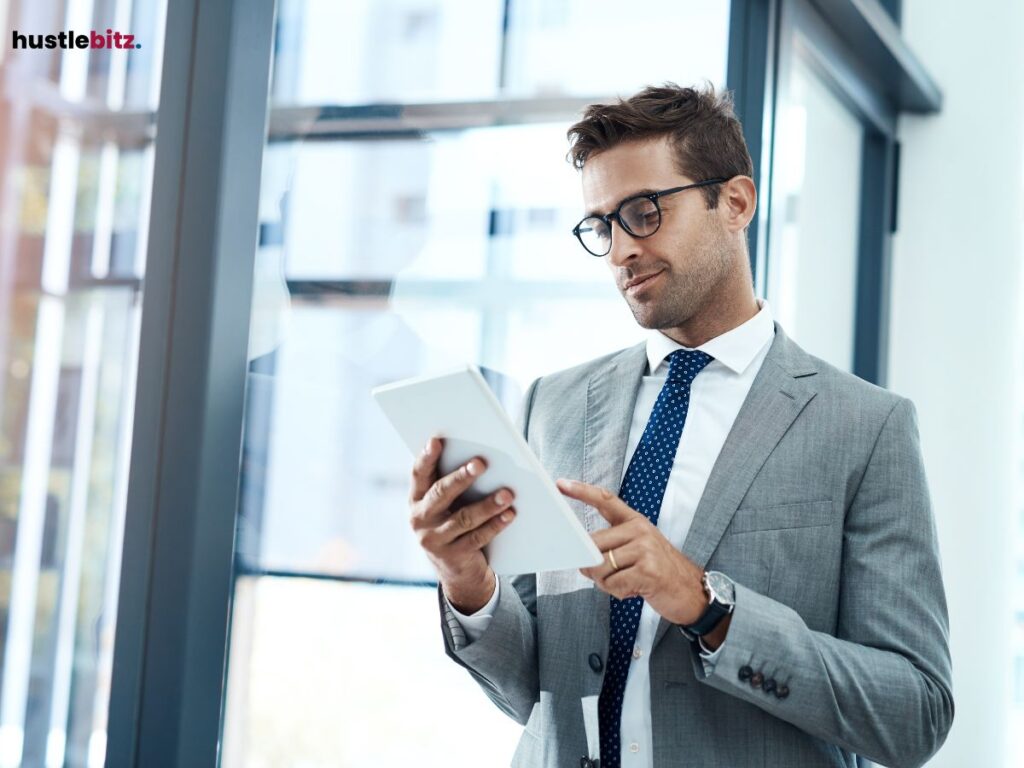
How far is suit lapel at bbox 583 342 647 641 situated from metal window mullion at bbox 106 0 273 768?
489 mm

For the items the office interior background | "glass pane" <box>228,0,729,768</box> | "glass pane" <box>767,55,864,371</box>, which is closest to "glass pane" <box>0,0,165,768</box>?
the office interior background

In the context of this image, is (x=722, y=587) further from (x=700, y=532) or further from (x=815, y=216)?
(x=815, y=216)

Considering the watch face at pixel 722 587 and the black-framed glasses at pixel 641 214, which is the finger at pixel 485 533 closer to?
the watch face at pixel 722 587

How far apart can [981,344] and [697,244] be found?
223 cm

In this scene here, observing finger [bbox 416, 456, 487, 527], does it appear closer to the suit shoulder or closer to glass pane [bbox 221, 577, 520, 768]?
glass pane [bbox 221, 577, 520, 768]

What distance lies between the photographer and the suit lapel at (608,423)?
1486 millimetres

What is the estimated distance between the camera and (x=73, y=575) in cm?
130

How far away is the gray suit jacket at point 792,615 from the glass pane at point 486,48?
0.67 meters

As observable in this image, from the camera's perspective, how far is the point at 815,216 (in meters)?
2.86

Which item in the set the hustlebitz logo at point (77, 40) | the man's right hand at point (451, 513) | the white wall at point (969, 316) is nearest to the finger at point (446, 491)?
the man's right hand at point (451, 513)

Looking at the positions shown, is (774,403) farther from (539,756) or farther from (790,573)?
(539,756)

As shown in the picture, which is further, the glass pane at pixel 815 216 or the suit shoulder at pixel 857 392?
the glass pane at pixel 815 216

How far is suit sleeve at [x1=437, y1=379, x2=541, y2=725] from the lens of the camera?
4.69 ft

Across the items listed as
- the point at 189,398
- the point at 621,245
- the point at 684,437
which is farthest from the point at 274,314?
the point at 684,437
